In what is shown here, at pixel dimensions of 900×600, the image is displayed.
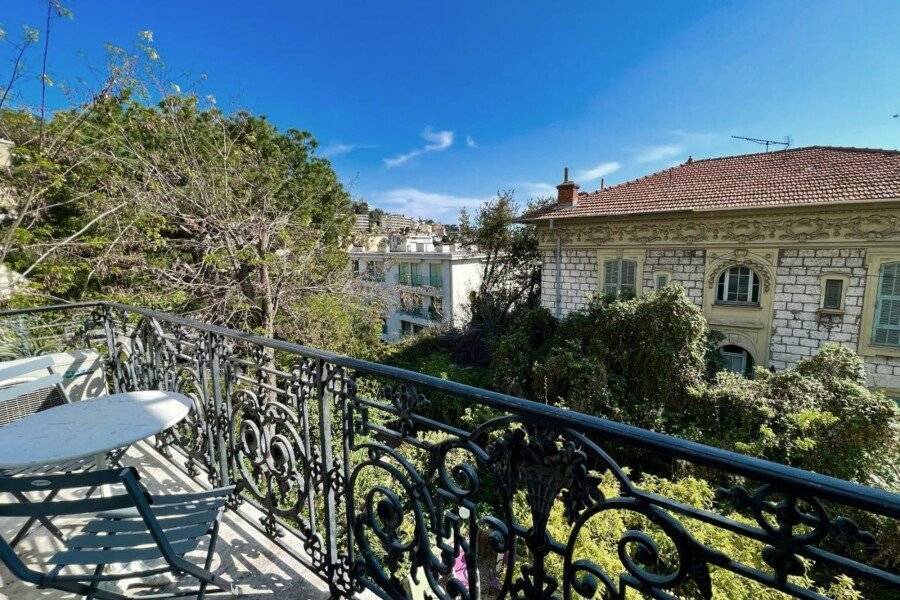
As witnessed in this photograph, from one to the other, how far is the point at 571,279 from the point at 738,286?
4.56 m

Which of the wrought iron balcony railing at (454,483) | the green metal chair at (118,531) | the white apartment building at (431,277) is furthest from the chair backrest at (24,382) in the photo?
the white apartment building at (431,277)

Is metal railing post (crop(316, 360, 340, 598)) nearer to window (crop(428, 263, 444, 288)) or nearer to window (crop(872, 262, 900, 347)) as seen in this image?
window (crop(872, 262, 900, 347))

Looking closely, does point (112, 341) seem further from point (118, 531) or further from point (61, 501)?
point (61, 501)

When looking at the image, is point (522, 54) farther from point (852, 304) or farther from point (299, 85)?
point (852, 304)

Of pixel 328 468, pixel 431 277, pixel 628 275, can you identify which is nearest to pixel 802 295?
pixel 628 275

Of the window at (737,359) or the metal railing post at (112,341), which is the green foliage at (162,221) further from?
the window at (737,359)

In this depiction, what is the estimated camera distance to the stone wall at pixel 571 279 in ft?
41.3

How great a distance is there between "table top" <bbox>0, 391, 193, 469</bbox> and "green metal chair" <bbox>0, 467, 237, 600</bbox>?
23cm

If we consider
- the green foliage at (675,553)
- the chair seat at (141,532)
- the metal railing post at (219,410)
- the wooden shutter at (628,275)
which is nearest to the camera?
the chair seat at (141,532)

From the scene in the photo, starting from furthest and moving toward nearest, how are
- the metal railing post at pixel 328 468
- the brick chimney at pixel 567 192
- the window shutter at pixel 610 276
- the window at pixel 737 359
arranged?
1. the brick chimney at pixel 567 192
2. the window shutter at pixel 610 276
3. the window at pixel 737 359
4. the metal railing post at pixel 328 468

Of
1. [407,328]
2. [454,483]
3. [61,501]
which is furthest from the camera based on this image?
[407,328]

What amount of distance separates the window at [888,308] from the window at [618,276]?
5.20 m

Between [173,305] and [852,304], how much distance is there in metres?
15.1

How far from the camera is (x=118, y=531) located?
4.58 ft
